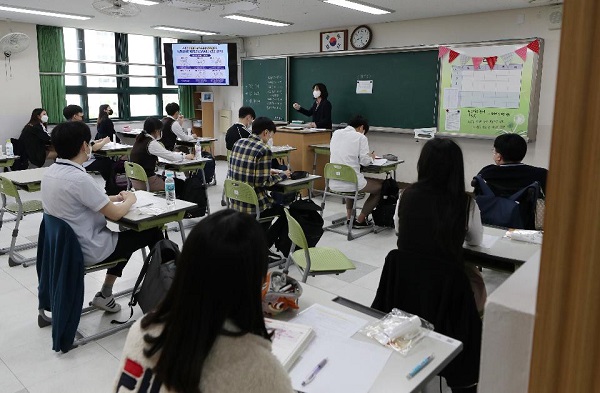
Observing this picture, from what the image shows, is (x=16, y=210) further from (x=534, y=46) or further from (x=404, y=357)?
(x=534, y=46)

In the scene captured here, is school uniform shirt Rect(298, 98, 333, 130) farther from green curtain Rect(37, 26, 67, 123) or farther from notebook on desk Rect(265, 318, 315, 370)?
notebook on desk Rect(265, 318, 315, 370)

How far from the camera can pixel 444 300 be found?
6.58ft

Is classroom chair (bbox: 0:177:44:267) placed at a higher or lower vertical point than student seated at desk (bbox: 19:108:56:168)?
lower

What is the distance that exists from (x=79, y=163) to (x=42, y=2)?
4.81m

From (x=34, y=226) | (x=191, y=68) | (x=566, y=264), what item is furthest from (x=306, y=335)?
(x=191, y=68)

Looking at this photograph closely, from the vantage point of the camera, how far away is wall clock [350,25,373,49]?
313 inches

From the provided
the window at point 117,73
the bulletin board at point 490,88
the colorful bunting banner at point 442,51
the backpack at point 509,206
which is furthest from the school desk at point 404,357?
the window at point 117,73

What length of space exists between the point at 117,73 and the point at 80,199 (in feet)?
25.5

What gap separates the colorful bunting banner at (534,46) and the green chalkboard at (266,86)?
169 inches

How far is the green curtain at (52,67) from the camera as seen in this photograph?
339 inches

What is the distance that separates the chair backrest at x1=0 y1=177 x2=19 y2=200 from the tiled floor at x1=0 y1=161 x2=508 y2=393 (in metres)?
0.65

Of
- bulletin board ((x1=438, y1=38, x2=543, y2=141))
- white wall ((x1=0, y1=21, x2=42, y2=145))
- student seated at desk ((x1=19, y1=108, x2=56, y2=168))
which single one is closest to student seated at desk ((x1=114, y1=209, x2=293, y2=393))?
bulletin board ((x1=438, y1=38, x2=543, y2=141))

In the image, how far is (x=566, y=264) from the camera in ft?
1.32

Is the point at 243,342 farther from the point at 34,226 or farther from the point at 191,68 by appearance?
the point at 191,68
